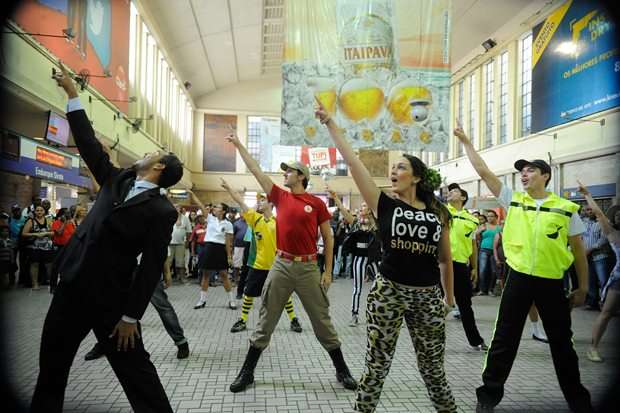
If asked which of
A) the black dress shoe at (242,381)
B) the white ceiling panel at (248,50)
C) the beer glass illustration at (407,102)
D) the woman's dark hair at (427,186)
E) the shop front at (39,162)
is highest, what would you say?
the white ceiling panel at (248,50)

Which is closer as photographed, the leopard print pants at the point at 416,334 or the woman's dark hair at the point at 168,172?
the leopard print pants at the point at 416,334

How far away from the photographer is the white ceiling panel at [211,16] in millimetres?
18719

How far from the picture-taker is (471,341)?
5234 mm

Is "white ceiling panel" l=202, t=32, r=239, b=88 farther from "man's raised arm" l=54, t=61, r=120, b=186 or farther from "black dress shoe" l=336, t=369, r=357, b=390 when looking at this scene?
"black dress shoe" l=336, t=369, r=357, b=390

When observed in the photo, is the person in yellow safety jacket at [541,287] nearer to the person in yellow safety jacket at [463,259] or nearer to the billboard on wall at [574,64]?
the person in yellow safety jacket at [463,259]

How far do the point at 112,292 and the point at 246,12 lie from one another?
68.3 feet

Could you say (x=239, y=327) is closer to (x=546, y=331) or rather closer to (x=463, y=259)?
(x=463, y=259)

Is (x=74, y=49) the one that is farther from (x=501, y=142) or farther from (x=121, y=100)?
(x=501, y=142)

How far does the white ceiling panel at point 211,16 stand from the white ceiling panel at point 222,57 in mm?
674

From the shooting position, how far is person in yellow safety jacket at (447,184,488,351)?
17.1 feet

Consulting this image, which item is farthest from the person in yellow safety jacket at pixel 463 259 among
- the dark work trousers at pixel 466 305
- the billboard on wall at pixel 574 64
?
the billboard on wall at pixel 574 64

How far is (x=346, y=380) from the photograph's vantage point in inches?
151

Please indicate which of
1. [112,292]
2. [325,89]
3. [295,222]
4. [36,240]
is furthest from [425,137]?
[36,240]

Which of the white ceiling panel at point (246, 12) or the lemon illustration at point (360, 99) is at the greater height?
the white ceiling panel at point (246, 12)
